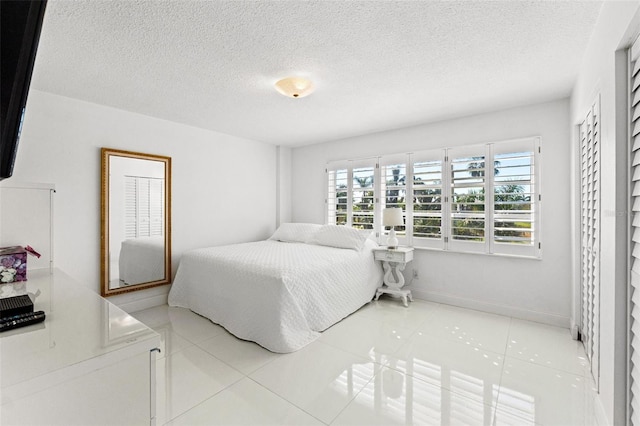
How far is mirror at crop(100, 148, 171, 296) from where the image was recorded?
3164 mm

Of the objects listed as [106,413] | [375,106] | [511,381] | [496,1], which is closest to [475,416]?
[511,381]

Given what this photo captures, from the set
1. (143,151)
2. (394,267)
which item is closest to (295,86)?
(143,151)

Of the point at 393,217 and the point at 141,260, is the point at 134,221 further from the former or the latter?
the point at 393,217

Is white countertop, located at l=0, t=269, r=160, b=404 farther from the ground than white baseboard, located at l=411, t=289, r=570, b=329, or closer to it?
farther from the ground

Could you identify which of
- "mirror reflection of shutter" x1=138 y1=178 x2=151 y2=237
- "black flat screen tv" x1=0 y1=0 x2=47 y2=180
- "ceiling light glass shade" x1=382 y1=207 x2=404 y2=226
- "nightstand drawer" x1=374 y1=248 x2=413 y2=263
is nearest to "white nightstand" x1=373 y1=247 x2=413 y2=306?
"nightstand drawer" x1=374 y1=248 x2=413 y2=263

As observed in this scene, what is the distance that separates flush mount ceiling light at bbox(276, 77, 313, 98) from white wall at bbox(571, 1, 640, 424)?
6.29ft

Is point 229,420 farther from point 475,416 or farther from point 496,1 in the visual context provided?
point 496,1

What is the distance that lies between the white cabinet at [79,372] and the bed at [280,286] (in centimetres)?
154

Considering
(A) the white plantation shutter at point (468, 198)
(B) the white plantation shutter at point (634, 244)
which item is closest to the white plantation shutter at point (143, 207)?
(A) the white plantation shutter at point (468, 198)

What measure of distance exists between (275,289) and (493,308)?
8.49 ft

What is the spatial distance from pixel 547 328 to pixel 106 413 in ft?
12.0

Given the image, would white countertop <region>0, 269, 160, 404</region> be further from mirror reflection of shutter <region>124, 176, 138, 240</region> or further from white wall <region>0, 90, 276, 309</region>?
mirror reflection of shutter <region>124, 176, 138, 240</region>

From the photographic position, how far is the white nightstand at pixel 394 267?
3.69 m

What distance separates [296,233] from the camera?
450 cm
